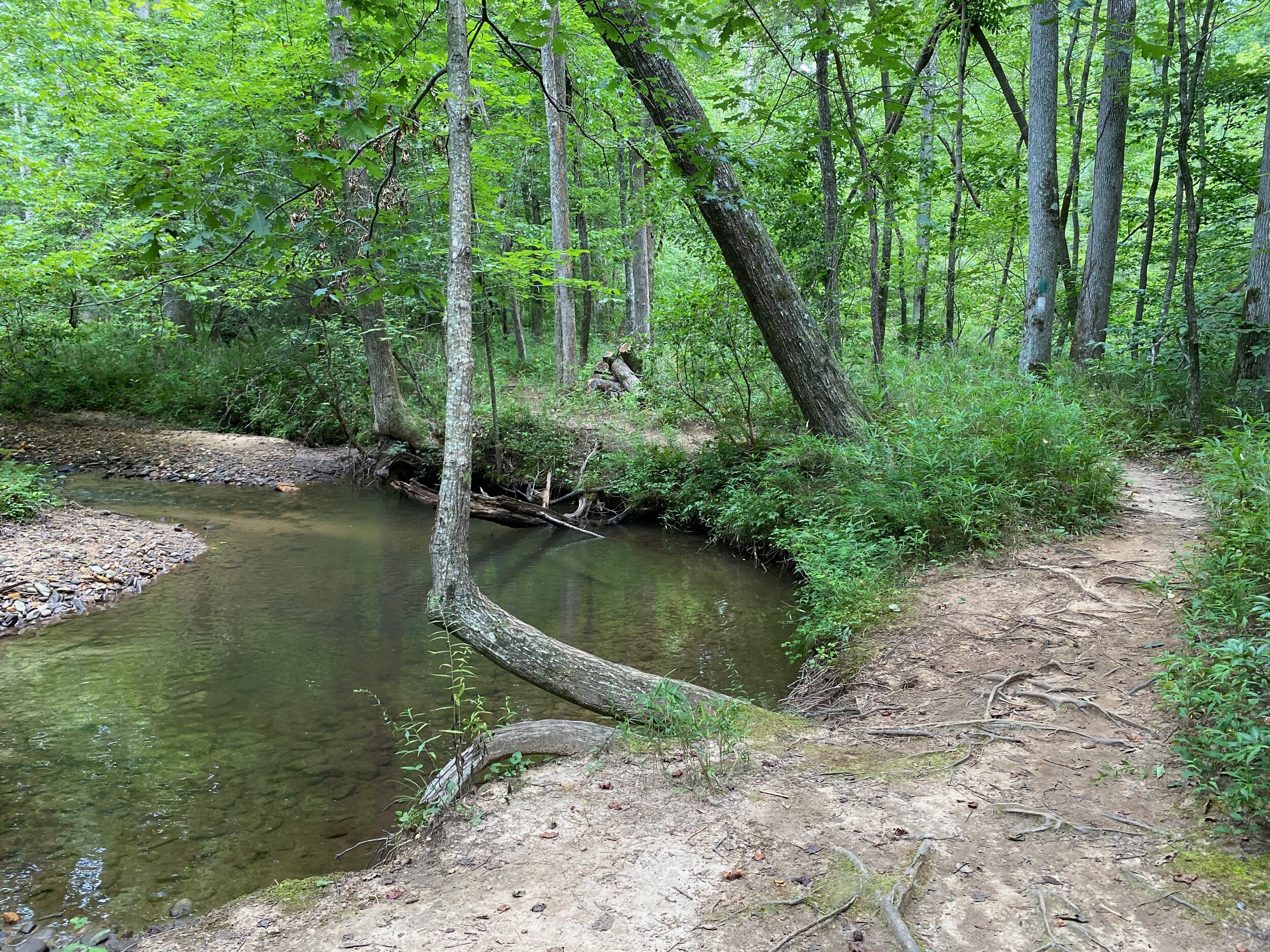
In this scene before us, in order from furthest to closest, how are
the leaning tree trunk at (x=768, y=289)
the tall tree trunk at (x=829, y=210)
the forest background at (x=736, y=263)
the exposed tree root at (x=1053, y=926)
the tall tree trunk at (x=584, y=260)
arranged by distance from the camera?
the tall tree trunk at (x=584, y=260) → the tall tree trunk at (x=829, y=210) → the leaning tree trunk at (x=768, y=289) → the forest background at (x=736, y=263) → the exposed tree root at (x=1053, y=926)

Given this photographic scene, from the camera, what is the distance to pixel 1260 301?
7.68m

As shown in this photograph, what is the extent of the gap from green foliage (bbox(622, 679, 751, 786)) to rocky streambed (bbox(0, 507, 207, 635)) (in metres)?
6.44

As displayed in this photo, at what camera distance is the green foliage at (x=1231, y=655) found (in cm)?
268

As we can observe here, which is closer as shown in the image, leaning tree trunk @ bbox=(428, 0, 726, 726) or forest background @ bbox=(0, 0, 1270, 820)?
leaning tree trunk @ bbox=(428, 0, 726, 726)

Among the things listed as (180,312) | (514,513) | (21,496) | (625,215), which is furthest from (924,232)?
(180,312)

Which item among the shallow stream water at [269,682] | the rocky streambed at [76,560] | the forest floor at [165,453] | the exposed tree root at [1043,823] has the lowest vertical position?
the shallow stream water at [269,682]

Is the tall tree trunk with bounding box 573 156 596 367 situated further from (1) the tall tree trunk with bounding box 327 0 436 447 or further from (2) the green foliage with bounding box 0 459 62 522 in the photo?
(2) the green foliage with bounding box 0 459 62 522

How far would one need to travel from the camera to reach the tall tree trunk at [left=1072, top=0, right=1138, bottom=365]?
9961 mm

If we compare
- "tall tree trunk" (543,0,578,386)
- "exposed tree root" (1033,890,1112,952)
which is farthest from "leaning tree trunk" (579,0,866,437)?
"tall tree trunk" (543,0,578,386)

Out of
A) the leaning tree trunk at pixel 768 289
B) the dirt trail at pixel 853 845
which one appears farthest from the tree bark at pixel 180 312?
the dirt trail at pixel 853 845

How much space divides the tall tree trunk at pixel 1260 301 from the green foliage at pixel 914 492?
71.8 inches

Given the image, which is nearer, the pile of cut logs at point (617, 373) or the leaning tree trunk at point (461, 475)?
the leaning tree trunk at point (461, 475)

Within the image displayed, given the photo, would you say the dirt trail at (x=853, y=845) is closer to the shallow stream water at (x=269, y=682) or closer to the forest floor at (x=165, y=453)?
the shallow stream water at (x=269, y=682)

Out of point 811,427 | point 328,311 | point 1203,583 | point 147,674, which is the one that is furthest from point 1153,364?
Answer: point 328,311
